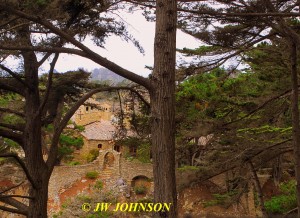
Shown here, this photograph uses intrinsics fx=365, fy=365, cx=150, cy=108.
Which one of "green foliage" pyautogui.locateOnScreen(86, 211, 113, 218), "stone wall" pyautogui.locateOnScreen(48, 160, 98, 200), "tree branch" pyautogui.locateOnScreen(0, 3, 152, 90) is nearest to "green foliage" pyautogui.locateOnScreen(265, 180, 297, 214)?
"green foliage" pyautogui.locateOnScreen(86, 211, 113, 218)

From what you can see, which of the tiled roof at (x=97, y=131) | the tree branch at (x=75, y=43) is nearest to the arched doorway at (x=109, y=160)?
the tiled roof at (x=97, y=131)

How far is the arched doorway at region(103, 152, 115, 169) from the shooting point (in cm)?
1895

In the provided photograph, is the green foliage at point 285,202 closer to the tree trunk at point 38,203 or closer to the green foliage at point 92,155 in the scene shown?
the tree trunk at point 38,203

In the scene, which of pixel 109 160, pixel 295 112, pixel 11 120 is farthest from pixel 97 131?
pixel 295 112

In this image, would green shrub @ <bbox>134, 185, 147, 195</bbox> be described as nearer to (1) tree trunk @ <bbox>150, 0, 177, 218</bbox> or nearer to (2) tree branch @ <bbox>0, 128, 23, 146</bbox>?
(2) tree branch @ <bbox>0, 128, 23, 146</bbox>

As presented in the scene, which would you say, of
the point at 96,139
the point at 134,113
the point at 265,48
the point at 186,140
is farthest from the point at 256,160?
the point at 96,139

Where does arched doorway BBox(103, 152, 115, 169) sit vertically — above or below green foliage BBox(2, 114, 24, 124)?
below

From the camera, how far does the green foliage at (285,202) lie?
13.5 m

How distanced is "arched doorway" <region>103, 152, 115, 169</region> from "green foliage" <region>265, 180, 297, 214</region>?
26.2 ft

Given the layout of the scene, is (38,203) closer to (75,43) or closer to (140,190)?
A: (75,43)

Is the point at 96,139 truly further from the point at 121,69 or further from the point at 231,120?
the point at 121,69

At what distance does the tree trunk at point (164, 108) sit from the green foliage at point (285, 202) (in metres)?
11.1

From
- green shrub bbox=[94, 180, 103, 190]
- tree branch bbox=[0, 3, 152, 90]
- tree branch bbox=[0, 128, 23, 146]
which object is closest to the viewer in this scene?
tree branch bbox=[0, 3, 152, 90]

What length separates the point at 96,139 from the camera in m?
25.8
